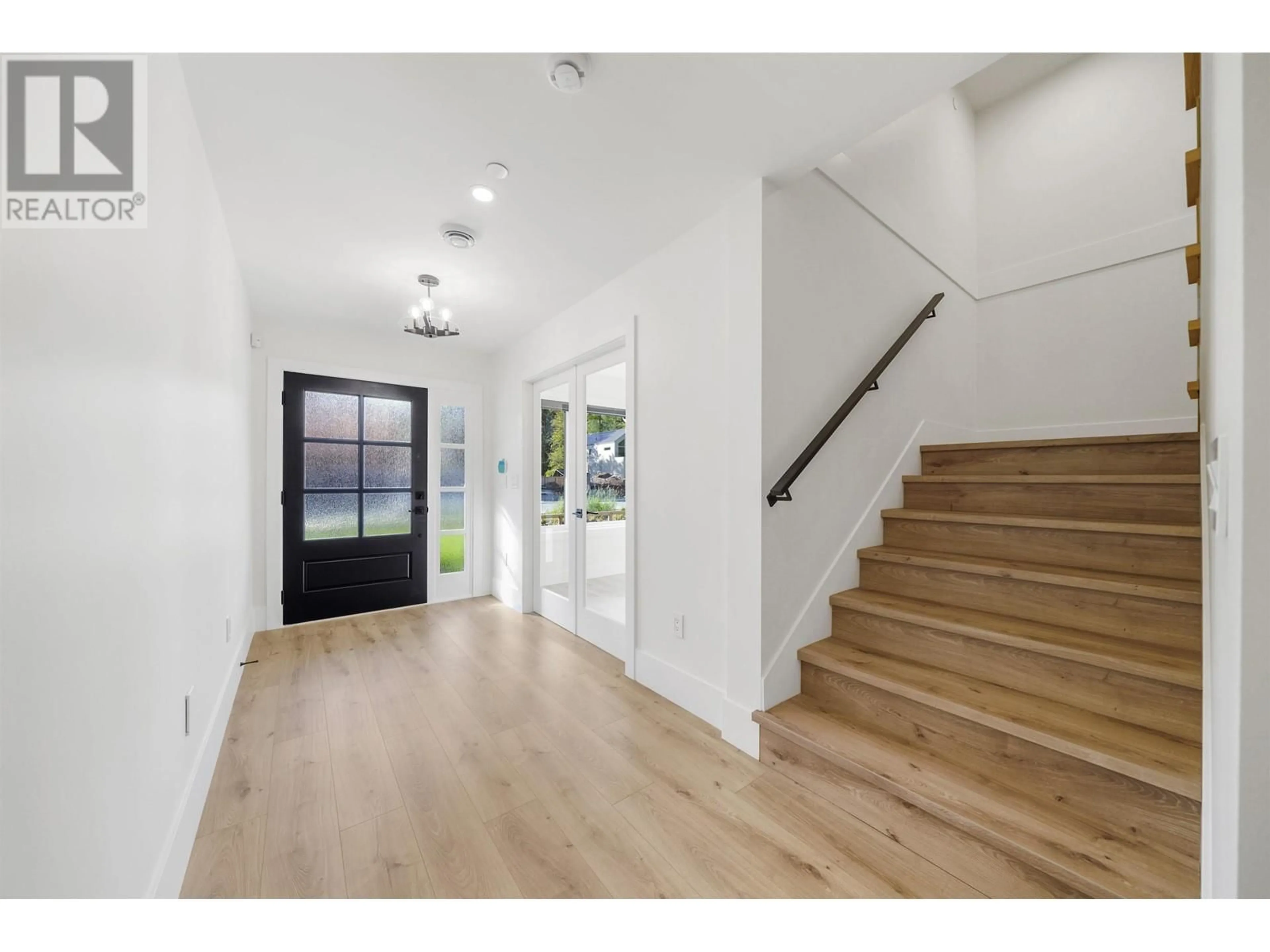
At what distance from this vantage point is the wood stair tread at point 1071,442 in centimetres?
211

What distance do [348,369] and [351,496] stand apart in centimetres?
107

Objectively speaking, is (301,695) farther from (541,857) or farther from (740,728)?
(740,728)

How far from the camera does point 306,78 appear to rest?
1439mm

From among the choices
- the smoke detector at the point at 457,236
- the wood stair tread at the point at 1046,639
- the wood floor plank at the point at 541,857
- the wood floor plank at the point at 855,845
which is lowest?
the wood floor plank at the point at 541,857

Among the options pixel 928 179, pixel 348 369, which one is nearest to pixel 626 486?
pixel 928 179

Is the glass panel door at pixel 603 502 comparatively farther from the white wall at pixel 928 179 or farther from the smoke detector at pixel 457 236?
the white wall at pixel 928 179

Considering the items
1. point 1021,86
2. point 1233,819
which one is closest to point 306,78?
point 1233,819

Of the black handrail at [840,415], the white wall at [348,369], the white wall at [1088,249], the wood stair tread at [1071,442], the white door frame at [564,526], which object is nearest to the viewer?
the black handrail at [840,415]

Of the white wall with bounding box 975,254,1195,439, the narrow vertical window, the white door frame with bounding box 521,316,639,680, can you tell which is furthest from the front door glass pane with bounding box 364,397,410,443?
the white wall with bounding box 975,254,1195,439

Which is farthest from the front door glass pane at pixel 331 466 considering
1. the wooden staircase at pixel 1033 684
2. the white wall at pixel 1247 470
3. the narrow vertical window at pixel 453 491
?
the white wall at pixel 1247 470

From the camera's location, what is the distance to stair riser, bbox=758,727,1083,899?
125 cm

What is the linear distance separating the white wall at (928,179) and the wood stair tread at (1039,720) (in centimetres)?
221
